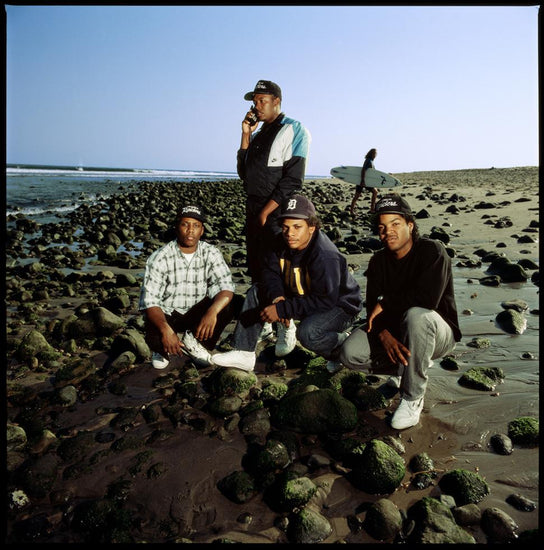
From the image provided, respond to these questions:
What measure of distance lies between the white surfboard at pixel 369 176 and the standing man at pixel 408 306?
13220 millimetres

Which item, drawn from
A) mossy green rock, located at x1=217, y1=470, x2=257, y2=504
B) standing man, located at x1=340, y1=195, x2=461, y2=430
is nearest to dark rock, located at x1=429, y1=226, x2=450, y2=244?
standing man, located at x1=340, y1=195, x2=461, y2=430

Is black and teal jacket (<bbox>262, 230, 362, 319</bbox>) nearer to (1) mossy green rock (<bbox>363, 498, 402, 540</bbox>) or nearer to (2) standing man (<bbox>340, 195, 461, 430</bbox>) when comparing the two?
(2) standing man (<bbox>340, 195, 461, 430</bbox>)

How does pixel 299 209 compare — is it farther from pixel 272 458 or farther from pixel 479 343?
pixel 479 343

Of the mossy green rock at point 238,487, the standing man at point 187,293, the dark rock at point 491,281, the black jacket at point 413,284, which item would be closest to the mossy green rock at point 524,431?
the black jacket at point 413,284

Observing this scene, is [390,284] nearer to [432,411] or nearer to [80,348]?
[432,411]

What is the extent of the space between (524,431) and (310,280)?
210cm

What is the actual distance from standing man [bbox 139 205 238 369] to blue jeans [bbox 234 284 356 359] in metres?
0.30

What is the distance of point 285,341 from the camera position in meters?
4.19

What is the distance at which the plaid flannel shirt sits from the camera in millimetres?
3900

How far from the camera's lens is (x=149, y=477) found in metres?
2.54

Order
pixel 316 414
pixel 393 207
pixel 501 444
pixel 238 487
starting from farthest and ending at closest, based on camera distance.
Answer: pixel 393 207 → pixel 316 414 → pixel 501 444 → pixel 238 487

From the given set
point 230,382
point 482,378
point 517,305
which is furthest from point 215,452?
point 517,305

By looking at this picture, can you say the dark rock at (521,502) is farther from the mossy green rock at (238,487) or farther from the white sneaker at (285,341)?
the white sneaker at (285,341)

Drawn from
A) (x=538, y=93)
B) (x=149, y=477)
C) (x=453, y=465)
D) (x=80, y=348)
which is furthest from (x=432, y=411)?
(x=80, y=348)
